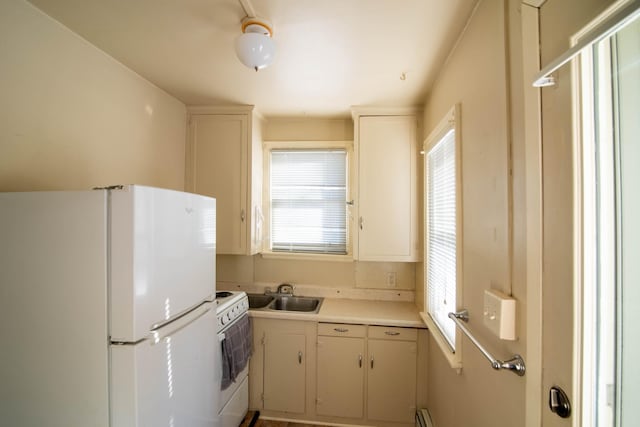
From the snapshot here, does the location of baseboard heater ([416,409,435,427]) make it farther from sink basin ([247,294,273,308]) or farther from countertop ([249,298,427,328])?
sink basin ([247,294,273,308])

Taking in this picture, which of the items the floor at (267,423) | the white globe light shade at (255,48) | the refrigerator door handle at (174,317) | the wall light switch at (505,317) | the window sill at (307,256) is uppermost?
the white globe light shade at (255,48)

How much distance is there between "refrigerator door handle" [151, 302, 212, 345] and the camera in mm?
1002

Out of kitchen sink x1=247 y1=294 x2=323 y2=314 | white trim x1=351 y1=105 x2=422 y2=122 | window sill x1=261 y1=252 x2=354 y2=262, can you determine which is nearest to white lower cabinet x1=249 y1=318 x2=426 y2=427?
kitchen sink x1=247 y1=294 x2=323 y2=314

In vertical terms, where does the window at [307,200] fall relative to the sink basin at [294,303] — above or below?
above

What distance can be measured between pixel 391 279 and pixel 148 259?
2.03 meters

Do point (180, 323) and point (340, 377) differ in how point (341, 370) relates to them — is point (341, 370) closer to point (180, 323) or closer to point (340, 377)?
point (340, 377)

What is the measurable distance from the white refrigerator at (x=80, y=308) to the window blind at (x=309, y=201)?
5.28 feet

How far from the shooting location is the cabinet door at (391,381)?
6.26 feet

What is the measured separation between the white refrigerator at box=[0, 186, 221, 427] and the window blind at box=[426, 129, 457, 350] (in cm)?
149

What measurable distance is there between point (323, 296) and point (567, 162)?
2.17 m

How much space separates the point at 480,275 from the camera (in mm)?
1069

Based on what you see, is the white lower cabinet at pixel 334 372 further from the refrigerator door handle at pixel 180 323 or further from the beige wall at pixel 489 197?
the refrigerator door handle at pixel 180 323

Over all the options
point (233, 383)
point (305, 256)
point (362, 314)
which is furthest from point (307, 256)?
point (233, 383)

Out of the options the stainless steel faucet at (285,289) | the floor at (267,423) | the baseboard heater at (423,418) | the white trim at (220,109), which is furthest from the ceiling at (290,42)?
the floor at (267,423)
